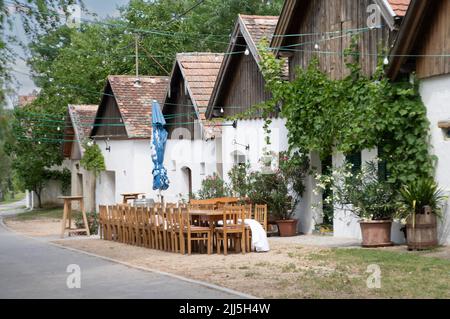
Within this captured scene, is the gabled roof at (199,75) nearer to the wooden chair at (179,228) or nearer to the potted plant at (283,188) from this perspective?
the potted plant at (283,188)

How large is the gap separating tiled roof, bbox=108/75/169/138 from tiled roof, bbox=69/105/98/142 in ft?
15.9

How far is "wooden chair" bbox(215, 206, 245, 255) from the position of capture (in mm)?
17797

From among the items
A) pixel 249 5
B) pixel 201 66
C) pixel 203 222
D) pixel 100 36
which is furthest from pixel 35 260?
pixel 100 36

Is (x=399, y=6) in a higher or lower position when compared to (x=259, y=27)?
lower

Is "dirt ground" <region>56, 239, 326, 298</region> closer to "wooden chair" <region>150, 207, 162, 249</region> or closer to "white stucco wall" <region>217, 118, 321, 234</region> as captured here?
"wooden chair" <region>150, 207, 162, 249</region>

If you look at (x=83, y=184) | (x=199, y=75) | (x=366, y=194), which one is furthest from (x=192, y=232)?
(x=83, y=184)

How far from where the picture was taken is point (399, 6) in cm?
1869

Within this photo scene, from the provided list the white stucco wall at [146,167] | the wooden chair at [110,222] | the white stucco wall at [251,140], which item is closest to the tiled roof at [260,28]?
the white stucco wall at [251,140]

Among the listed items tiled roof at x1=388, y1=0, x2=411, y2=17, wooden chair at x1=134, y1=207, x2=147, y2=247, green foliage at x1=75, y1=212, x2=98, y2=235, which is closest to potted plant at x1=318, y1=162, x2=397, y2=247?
tiled roof at x1=388, y1=0, x2=411, y2=17

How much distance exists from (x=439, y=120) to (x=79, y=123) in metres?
28.8

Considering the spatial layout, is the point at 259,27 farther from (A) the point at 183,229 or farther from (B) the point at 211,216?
(B) the point at 211,216

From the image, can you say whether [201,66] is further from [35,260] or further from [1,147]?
[1,147]

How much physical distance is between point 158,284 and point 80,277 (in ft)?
6.14

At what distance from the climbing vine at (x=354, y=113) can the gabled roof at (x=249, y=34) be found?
131 centimetres
